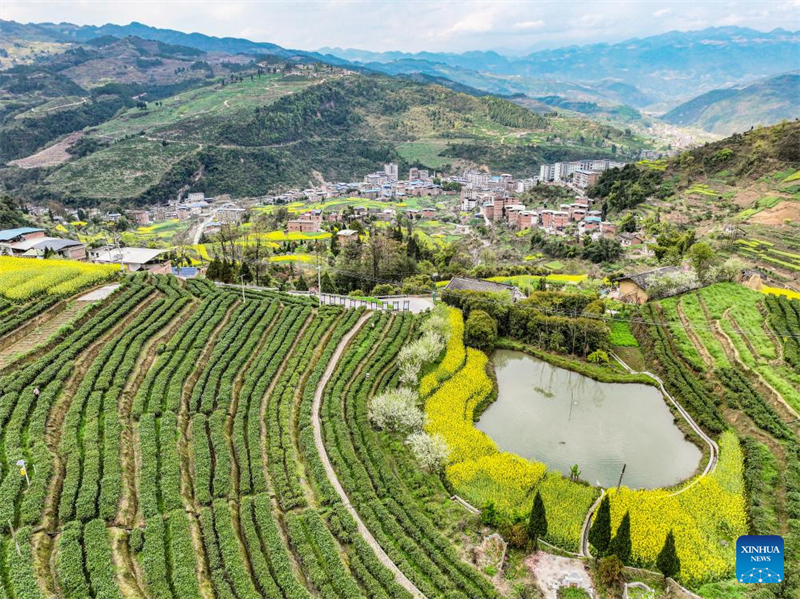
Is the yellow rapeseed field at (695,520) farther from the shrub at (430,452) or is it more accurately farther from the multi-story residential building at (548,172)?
the multi-story residential building at (548,172)

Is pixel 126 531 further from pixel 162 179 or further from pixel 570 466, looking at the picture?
pixel 162 179

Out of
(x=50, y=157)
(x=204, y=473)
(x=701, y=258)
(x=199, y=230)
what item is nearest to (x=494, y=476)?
(x=204, y=473)

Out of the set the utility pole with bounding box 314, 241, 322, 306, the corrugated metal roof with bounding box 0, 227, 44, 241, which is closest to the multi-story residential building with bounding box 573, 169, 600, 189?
the utility pole with bounding box 314, 241, 322, 306

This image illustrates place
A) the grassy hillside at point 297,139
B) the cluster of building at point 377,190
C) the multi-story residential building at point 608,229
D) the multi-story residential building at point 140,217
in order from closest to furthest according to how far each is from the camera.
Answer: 1. the multi-story residential building at point 608,229
2. the multi-story residential building at point 140,217
3. the cluster of building at point 377,190
4. the grassy hillside at point 297,139

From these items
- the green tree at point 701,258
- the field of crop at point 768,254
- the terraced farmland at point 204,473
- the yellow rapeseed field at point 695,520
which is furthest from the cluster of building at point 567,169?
the yellow rapeseed field at point 695,520

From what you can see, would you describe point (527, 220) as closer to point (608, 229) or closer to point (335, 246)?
point (608, 229)

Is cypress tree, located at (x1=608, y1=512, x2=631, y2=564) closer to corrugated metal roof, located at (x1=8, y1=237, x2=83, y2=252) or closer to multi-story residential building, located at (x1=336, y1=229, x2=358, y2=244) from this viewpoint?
multi-story residential building, located at (x1=336, y1=229, x2=358, y2=244)
